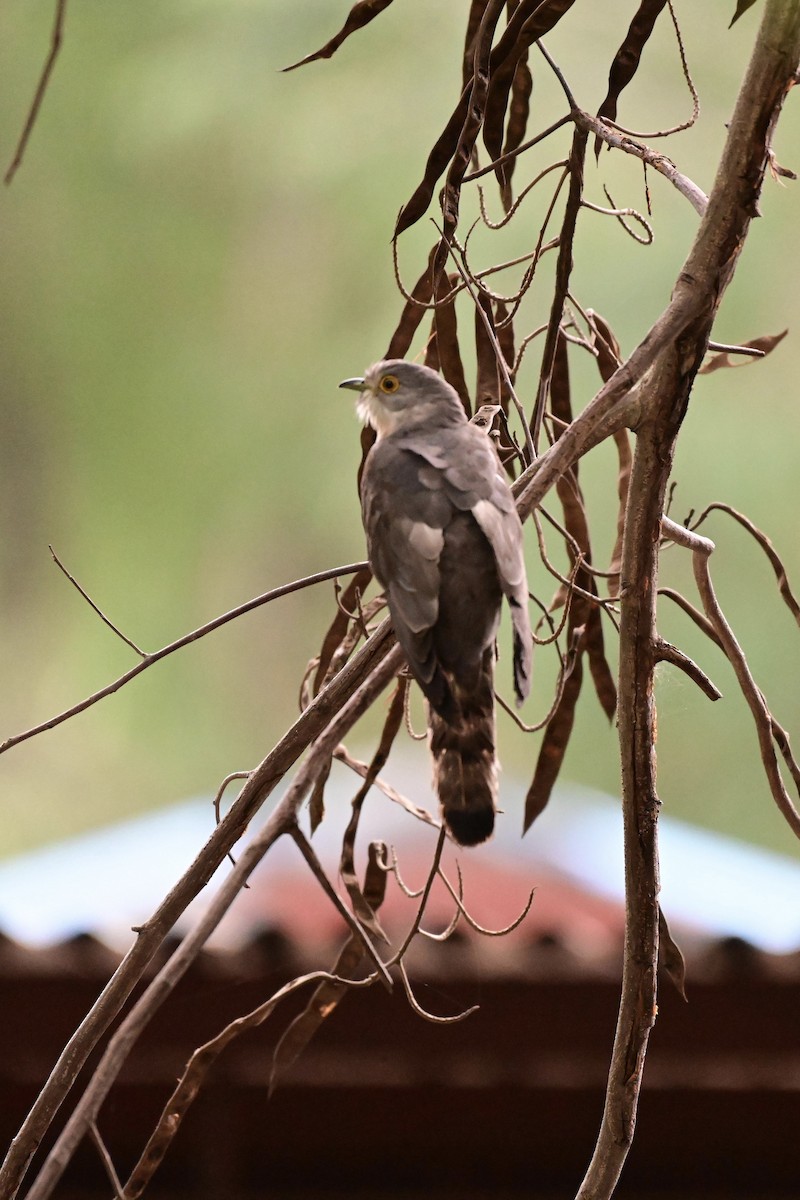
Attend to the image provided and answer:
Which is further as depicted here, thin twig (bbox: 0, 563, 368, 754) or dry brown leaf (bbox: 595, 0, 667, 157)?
dry brown leaf (bbox: 595, 0, 667, 157)

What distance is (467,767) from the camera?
166cm

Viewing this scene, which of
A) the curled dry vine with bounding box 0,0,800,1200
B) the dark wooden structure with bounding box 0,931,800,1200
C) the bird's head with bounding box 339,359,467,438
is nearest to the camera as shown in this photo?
the curled dry vine with bounding box 0,0,800,1200

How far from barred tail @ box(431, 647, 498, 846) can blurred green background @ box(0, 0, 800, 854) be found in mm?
8198

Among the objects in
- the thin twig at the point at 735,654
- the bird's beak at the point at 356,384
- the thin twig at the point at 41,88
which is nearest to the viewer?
the thin twig at the point at 41,88

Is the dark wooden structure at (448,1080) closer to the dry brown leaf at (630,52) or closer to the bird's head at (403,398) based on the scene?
the bird's head at (403,398)

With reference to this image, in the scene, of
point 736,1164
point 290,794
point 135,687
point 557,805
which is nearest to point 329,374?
point 135,687

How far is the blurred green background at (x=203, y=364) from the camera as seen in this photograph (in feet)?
33.7

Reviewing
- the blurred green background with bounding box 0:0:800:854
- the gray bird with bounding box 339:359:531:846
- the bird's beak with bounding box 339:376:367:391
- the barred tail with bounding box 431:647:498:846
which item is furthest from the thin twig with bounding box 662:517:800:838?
the blurred green background with bounding box 0:0:800:854

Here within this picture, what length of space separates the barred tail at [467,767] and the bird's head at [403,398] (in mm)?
634

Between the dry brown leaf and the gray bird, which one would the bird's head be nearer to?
the gray bird

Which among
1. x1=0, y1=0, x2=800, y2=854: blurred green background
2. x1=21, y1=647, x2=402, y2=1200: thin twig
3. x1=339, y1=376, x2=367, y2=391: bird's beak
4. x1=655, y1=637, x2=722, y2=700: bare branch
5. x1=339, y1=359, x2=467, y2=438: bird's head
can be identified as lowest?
x1=21, y1=647, x2=402, y2=1200: thin twig

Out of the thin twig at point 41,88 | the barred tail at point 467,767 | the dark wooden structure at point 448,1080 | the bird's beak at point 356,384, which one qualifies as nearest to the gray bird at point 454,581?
the barred tail at point 467,767

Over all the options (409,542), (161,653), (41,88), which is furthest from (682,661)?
(41,88)

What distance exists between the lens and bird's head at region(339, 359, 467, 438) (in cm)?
223
